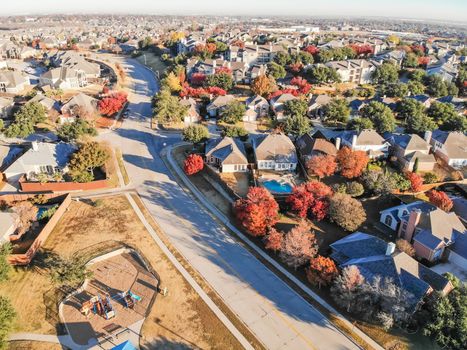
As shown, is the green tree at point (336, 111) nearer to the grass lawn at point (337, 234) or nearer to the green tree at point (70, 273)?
the grass lawn at point (337, 234)

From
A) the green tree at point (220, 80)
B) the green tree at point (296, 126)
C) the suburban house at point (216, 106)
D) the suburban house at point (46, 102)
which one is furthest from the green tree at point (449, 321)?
the suburban house at point (46, 102)

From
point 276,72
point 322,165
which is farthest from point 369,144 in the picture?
point 276,72

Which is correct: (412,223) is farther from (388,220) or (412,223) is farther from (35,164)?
(35,164)

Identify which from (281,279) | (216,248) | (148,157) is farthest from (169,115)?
(281,279)

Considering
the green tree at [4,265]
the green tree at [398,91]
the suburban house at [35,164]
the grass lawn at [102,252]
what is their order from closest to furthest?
the grass lawn at [102,252] < the green tree at [4,265] < the suburban house at [35,164] < the green tree at [398,91]

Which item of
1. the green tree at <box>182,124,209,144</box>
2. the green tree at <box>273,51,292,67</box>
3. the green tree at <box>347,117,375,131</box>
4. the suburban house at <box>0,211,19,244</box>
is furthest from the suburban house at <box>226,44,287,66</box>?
the suburban house at <box>0,211,19,244</box>

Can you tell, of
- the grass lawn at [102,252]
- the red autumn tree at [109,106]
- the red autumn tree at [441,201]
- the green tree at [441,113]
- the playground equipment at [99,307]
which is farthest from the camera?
the red autumn tree at [109,106]

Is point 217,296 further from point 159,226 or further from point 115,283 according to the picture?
point 159,226

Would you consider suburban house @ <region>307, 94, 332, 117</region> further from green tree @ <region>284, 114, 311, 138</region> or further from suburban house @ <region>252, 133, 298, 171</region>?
suburban house @ <region>252, 133, 298, 171</region>
